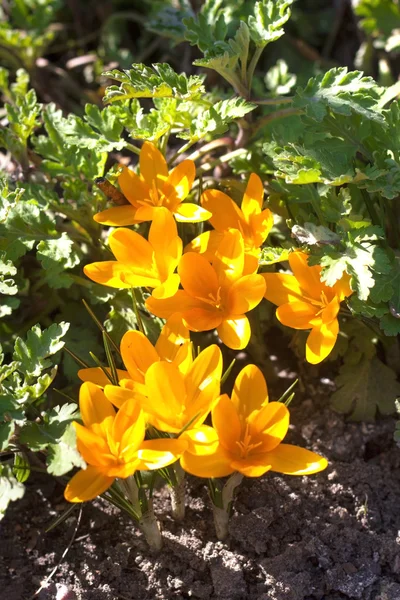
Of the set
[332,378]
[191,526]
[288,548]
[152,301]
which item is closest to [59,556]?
[191,526]

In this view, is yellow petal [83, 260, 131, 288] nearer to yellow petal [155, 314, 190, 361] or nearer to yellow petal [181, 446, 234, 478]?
yellow petal [155, 314, 190, 361]

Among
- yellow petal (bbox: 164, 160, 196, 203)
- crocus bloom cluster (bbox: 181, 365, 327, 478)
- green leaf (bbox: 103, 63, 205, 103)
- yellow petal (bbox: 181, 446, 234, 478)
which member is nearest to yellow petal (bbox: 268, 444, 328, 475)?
crocus bloom cluster (bbox: 181, 365, 327, 478)

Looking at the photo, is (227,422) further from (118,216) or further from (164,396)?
(118,216)

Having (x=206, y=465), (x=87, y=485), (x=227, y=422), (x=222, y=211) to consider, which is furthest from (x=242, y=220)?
(x=87, y=485)

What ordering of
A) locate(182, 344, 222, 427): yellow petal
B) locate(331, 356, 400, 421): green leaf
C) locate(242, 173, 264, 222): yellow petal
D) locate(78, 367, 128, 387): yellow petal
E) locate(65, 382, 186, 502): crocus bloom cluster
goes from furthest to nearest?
locate(331, 356, 400, 421): green leaf → locate(242, 173, 264, 222): yellow petal → locate(78, 367, 128, 387): yellow petal → locate(182, 344, 222, 427): yellow petal → locate(65, 382, 186, 502): crocus bloom cluster

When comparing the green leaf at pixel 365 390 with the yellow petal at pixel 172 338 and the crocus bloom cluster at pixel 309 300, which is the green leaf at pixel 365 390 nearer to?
the crocus bloom cluster at pixel 309 300
